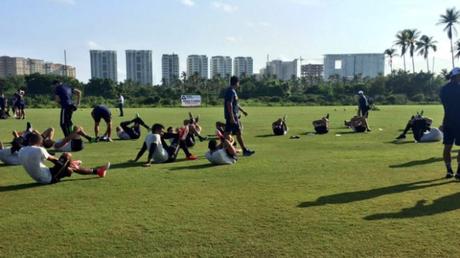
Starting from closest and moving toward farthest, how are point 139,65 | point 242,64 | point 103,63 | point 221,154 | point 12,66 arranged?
1. point 221,154
2. point 12,66
3. point 103,63
4. point 139,65
5. point 242,64

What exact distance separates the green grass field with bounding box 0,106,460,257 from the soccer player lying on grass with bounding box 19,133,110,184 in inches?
7.3

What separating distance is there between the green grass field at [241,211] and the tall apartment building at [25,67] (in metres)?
119

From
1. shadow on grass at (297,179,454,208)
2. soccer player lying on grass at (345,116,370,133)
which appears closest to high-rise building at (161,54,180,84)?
soccer player lying on grass at (345,116,370,133)

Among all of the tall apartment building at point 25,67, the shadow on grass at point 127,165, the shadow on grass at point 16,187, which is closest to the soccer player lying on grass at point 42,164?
the shadow on grass at point 16,187

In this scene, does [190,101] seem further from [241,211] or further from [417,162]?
[241,211]

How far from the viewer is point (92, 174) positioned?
9.41 meters

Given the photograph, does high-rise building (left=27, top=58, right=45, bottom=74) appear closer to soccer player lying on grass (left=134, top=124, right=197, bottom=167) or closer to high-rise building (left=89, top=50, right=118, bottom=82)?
high-rise building (left=89, top=50, right=118, bottom=82)

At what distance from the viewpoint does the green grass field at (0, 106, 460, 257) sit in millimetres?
5195

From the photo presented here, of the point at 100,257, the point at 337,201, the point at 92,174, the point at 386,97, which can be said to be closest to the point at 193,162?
the point at 92,174

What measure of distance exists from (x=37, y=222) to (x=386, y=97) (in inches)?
2864

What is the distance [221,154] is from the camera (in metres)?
10.7

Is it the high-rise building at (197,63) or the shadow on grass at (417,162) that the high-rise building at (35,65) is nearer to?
the high-rise building at (197,63)

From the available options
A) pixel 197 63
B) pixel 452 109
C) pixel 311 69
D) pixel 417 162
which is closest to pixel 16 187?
pixel 452 109

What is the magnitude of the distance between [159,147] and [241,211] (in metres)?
4.63
